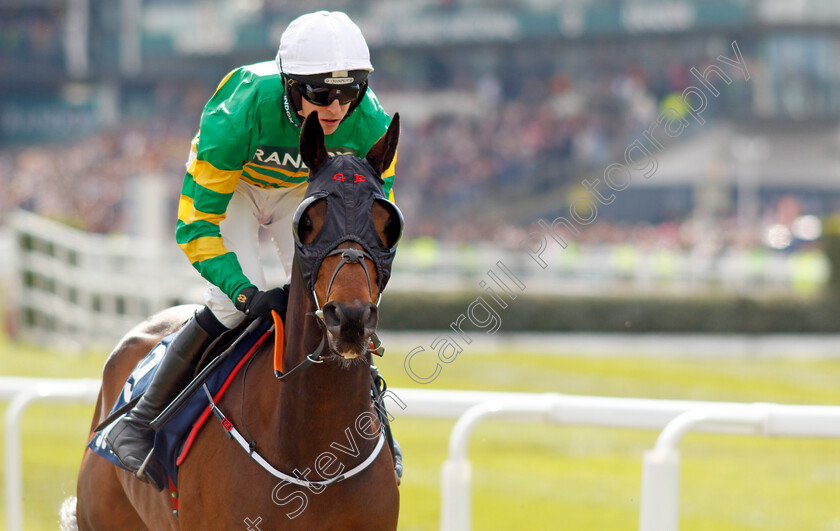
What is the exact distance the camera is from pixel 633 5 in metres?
26.2

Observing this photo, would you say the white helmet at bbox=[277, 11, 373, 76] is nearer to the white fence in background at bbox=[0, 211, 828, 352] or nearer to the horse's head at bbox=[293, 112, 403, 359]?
the horse's head at bbox=[293, 112, 403, 359]

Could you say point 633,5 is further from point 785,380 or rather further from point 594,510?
point 594,510

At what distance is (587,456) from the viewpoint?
7.77 metres

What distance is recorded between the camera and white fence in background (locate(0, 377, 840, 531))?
9.18 ft

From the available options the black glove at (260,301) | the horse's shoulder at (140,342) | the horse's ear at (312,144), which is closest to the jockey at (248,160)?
the black glove at (260,301)

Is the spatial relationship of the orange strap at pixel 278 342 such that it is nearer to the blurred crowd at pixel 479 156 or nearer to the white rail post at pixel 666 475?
the white rail post at pixel 666 475

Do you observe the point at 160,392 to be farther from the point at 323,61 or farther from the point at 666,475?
the point at 666,475

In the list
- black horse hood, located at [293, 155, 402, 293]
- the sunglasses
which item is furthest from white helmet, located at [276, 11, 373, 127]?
black horse hood, located at [293, 155, 402, 293]

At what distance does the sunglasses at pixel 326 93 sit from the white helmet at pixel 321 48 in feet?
0.14

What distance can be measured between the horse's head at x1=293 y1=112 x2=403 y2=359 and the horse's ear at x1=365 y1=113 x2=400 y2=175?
0.10ft

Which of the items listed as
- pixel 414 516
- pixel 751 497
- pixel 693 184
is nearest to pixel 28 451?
pixel 414 516

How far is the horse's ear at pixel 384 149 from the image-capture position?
2.48 metres

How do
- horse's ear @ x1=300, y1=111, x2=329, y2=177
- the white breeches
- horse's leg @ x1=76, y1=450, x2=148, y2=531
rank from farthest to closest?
horse's leg @ x1=76, y1=450, x2=148, y2=531 < the white breeches < horse's ear @ x1=300, y1=111, x2=329, y2=177

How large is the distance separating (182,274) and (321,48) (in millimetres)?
10081
